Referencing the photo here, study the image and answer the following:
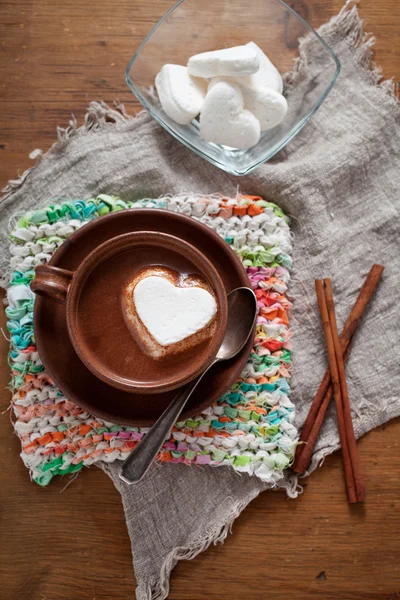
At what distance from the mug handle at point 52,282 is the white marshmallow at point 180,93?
408mm

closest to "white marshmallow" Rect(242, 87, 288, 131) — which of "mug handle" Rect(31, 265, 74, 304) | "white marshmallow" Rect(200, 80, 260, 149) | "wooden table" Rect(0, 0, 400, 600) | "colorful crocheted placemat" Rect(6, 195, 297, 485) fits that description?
"white marshmallow" Rect(200, 80, 260, 149)

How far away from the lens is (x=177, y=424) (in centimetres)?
103

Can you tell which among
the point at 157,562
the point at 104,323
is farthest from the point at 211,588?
the point at 104,323

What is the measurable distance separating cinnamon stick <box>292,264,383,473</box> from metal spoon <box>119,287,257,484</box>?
0.23 meters

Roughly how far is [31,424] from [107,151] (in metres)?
0.54

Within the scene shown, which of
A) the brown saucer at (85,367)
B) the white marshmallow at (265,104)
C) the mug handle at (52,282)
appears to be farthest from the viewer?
the white marshmallow at (265,104)

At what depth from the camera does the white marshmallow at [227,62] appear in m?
1.00

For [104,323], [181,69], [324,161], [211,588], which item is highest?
[181,69]

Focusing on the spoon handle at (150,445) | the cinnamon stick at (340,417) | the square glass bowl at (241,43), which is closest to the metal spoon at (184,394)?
the spoon handle at (150,445)

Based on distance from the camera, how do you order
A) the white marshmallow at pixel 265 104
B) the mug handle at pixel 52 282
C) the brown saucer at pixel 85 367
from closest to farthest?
the mug handle at pixel 52 282 → the brown saucer at pixel 85 367 → the white marshmallow at pixel 265 104

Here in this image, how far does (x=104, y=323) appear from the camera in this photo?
0.88 metres

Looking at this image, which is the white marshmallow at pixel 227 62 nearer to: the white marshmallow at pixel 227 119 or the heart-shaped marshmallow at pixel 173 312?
the white marshmallow at pixel 227 119

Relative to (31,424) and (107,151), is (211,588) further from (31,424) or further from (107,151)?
(107,151)

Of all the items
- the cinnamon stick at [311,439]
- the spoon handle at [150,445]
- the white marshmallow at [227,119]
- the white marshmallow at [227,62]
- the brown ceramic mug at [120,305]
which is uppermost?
the white marshmallow at [227,62]
